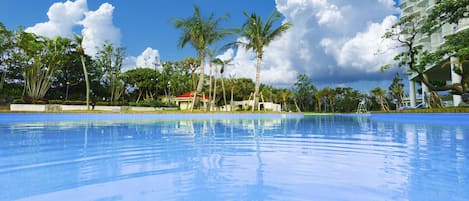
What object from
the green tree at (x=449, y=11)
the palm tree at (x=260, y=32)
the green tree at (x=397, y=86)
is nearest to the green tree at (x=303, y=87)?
the green tree at (x=397, y=86)

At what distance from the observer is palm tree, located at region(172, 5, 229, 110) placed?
805 inches

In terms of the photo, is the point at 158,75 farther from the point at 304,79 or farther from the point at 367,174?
the point at 367,174

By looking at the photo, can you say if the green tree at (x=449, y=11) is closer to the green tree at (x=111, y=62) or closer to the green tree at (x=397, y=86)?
the green tree at (x=397, y=86)

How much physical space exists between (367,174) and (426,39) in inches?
1332

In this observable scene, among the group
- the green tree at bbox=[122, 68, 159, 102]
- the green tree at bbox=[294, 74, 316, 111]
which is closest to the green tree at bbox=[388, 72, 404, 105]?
the green tree at bbox=[294, 74, 316, 111]

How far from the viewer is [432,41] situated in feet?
87.6

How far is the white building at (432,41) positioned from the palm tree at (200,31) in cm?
1585

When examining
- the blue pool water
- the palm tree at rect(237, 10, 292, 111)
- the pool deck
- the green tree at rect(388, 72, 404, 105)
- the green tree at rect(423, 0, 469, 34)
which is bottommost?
the blue pool water

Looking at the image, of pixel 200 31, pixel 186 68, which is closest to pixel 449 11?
pixel 200 31

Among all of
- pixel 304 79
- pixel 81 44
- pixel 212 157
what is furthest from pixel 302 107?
pixel 212 157

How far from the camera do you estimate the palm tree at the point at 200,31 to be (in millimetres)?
20453

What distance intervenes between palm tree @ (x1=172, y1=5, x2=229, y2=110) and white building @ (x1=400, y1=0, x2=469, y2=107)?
52.0 ft

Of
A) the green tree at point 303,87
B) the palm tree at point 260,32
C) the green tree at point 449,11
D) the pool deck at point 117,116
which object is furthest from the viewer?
the green tree at point 303,87

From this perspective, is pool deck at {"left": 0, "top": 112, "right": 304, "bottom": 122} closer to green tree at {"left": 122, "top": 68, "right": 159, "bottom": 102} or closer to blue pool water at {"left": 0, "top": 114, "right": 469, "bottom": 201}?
blue pool water at {"left": 0, "top": 114, "right": 469, "bottom": 201}
